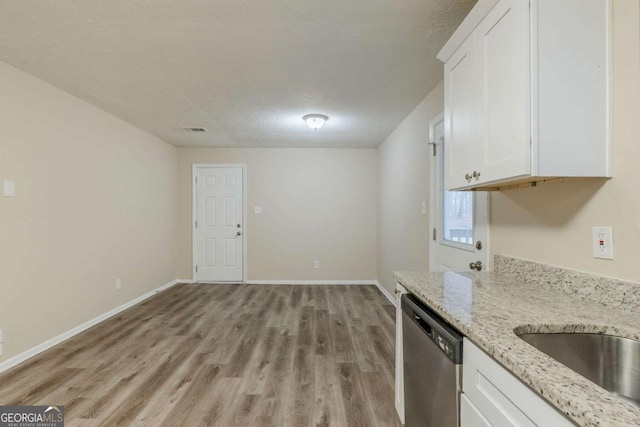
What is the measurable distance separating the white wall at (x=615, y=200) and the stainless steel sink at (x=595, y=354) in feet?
0.94

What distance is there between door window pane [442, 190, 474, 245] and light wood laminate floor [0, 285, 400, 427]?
44.6 inches

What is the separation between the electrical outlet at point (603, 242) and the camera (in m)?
1.11

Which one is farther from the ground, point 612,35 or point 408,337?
point 612,35

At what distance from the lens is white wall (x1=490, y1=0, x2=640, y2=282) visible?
1038 mm

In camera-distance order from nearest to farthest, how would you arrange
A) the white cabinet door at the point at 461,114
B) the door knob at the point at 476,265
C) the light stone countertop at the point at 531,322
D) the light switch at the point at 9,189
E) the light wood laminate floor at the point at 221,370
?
the light stone countertop at the point at 531,322
the white cabinet door at the point at 461,114
the light wood laminate floor at the point at 221,370
the door knob at the point at 476,265
the light switch at the point at 9,189

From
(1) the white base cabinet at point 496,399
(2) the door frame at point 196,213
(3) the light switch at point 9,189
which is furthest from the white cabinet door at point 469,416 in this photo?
(2) the door frame at point 196,213

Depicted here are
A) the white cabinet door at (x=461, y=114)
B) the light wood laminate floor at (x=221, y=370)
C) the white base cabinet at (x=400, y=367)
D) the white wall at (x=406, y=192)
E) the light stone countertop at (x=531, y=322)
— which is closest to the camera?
the light stone countertop at (x=531, y=322)

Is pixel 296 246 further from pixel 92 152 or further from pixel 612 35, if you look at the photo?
pixel 612 35

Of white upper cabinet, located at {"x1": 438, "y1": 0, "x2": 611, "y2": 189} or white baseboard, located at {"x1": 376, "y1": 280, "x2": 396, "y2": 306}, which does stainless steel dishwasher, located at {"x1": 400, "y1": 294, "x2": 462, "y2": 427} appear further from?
white baseboard, located at {"x1": 376, "y1": 280, "x2": 396, "y2": 306}

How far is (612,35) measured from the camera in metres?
1.11

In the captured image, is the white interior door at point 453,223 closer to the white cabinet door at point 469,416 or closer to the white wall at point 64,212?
the white cabinet door at point 469,416

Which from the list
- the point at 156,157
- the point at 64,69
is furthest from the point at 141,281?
the point at 64,69

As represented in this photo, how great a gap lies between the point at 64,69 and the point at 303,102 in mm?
1990

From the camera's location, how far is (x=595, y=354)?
94 cm
